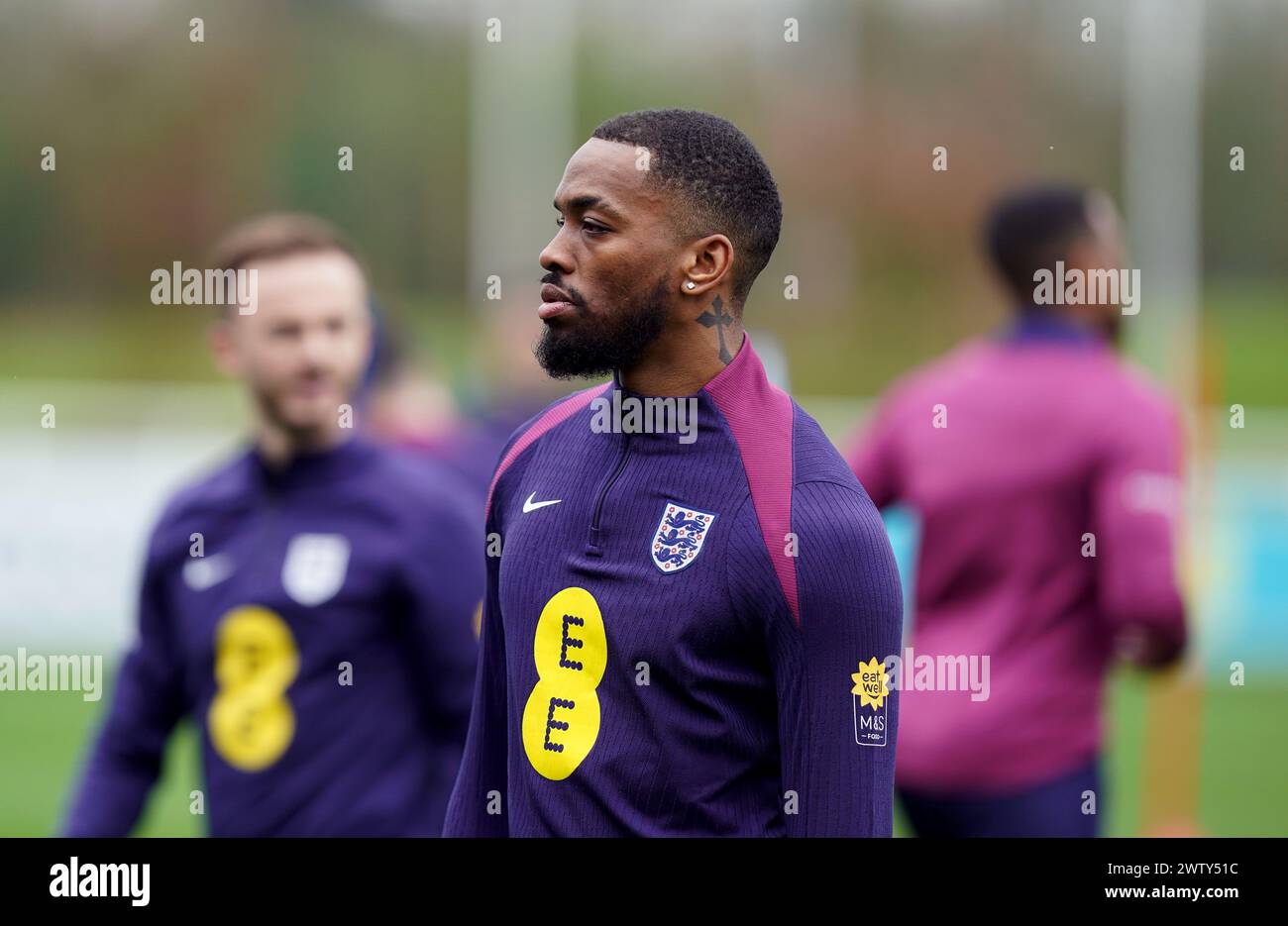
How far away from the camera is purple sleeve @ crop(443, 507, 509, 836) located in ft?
9.44

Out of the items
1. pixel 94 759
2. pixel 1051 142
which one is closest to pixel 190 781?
pixel 94 759

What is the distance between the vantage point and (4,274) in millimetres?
29609

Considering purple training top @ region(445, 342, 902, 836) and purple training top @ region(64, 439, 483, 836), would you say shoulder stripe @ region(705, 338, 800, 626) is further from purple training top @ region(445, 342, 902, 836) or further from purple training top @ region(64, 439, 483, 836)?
purple training top @ region(64, 439, 483, 836)

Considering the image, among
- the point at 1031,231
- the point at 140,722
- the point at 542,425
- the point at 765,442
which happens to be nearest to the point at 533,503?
the point at 542,425

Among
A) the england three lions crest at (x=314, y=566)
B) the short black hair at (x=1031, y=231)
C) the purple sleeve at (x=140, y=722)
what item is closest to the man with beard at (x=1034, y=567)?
the short black hair at (x=1031, y=231)

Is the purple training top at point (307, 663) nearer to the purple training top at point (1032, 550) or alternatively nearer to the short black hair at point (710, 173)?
the purple training top at point (1032, 550)

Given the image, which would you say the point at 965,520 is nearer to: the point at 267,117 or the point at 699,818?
the point at 699,818

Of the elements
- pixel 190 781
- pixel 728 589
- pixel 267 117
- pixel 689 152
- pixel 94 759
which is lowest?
pixel 190 781

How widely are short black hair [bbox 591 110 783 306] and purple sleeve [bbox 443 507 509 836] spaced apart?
662mm

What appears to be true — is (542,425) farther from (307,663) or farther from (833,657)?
(307,663)

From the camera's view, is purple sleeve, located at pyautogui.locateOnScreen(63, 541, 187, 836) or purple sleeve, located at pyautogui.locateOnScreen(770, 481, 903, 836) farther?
purple sleeve, located at pyautogui.locateOnScreen(63, 541, 187, 836)

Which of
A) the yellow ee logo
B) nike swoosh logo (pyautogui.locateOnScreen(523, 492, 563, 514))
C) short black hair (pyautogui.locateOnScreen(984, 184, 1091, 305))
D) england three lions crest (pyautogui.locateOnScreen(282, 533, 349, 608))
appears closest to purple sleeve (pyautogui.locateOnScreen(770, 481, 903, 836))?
the yellow ee logo

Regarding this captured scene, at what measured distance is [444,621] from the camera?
4129 mm
